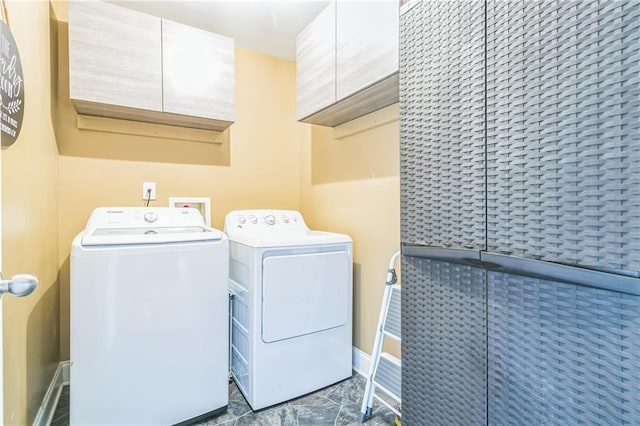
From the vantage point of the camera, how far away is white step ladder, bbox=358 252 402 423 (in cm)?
170

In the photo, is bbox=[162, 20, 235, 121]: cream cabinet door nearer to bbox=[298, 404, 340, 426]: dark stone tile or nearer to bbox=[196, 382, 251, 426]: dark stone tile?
bbox=[196, 382, 251, 426]: dark stone tile

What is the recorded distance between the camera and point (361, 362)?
7.22 ft

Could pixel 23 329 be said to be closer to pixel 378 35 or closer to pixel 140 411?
pixel 140 411

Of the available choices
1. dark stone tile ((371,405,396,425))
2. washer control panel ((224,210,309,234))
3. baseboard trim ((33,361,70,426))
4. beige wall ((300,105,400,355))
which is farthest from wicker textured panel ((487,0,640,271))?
baseboard trim ((33,361,70,426))

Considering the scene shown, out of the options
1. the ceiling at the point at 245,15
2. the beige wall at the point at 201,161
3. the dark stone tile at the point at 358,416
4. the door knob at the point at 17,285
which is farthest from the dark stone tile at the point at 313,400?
the ceiling at the point at 245,15

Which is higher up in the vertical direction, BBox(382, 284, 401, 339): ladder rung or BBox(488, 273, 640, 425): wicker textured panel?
BBox(488, 273, 640, 425): wicker textured panel

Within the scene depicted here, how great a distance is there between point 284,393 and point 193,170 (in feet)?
5.53

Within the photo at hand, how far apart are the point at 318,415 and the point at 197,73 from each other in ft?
7.27

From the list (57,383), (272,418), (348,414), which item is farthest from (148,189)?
(348,414)

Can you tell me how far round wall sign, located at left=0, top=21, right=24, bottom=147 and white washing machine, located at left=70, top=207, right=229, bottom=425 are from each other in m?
0.53

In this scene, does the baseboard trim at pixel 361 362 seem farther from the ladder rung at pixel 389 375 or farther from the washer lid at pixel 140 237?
the washer lid at pixel 140 237

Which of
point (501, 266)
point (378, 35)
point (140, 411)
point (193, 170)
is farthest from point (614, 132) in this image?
point (193, 170)

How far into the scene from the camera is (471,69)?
1.01 meters

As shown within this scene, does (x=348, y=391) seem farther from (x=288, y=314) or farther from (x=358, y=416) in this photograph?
(x=288, y=314)
